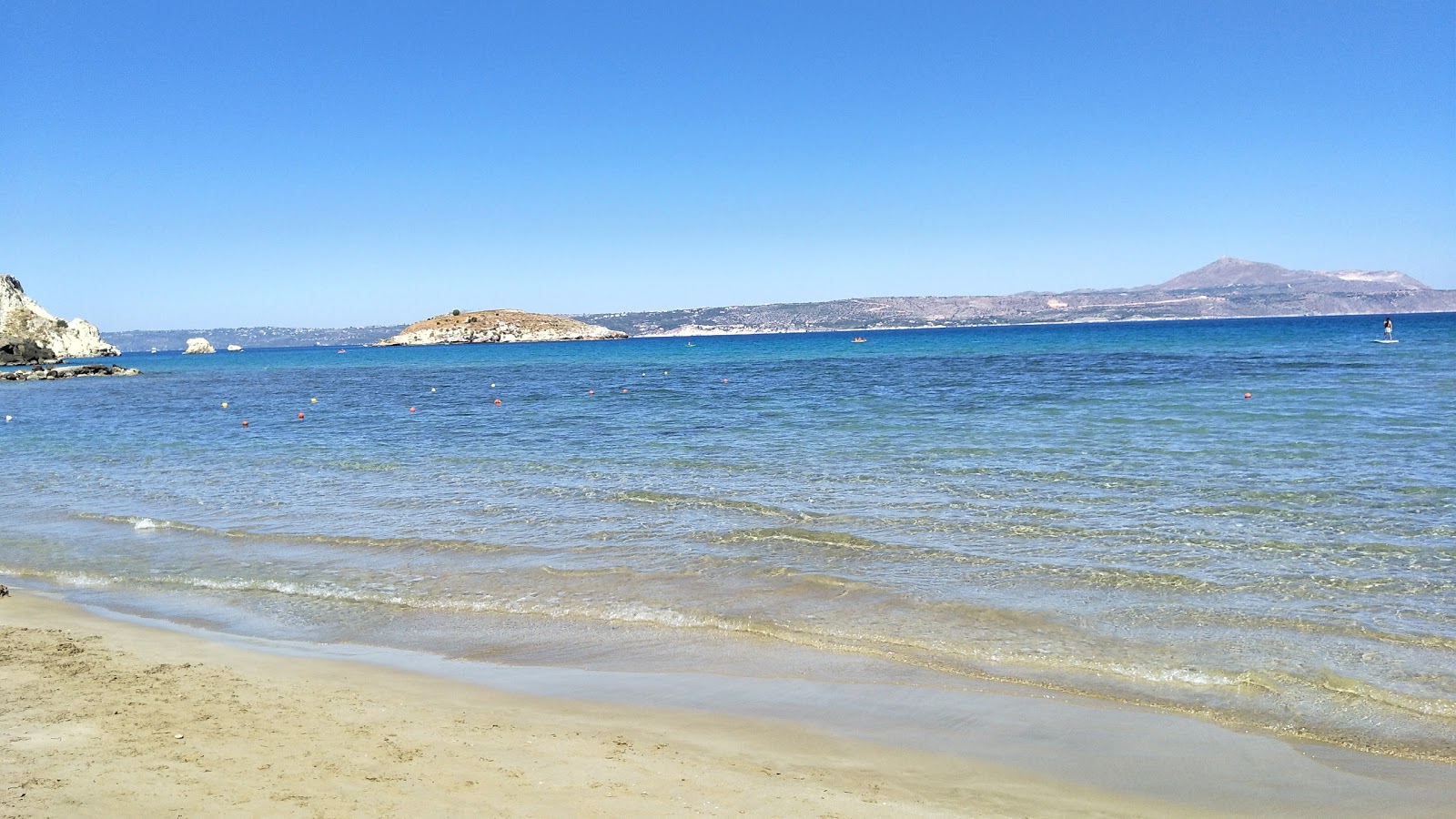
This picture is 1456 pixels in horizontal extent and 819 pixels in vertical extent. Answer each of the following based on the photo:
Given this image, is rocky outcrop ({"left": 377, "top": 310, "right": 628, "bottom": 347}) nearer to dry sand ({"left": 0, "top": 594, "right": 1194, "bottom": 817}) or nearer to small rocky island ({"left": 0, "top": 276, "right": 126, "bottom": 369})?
small rocky island ({"left": 0, "top": 276, "right": 126, "bottom": 369})

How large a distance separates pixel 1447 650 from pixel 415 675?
26.1ft

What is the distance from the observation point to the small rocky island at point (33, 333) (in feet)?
261

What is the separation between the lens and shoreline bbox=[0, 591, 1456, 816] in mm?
4793

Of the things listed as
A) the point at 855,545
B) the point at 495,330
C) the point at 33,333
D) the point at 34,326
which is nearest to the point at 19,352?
the point at 33,333

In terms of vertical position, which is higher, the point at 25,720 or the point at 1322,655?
the point at 25,720

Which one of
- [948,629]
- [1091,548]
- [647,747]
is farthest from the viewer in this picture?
[1091,548]

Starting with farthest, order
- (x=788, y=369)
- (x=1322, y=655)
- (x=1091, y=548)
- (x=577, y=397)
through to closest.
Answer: (x=788, y=369) → (x=577, y=397) → (x=1091, y=548) → (x=1322, y=655)

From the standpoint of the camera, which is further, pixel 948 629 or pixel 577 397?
pixel 577 397

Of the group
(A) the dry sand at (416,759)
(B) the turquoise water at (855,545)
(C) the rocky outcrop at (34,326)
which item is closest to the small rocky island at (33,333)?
(C) the rocky outcrop at (34,326)

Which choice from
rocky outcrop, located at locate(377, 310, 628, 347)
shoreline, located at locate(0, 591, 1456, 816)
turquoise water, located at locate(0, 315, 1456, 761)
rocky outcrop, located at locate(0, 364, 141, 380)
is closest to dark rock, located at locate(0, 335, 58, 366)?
rocky outcrop, located at locate(0, 364, 141, 380)

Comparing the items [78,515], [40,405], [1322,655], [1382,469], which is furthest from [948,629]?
[40,405]

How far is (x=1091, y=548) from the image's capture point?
33.3ft

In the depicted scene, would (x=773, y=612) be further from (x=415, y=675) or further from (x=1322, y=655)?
(x=1322, y=655)

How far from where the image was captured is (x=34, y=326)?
8894 centimetres
